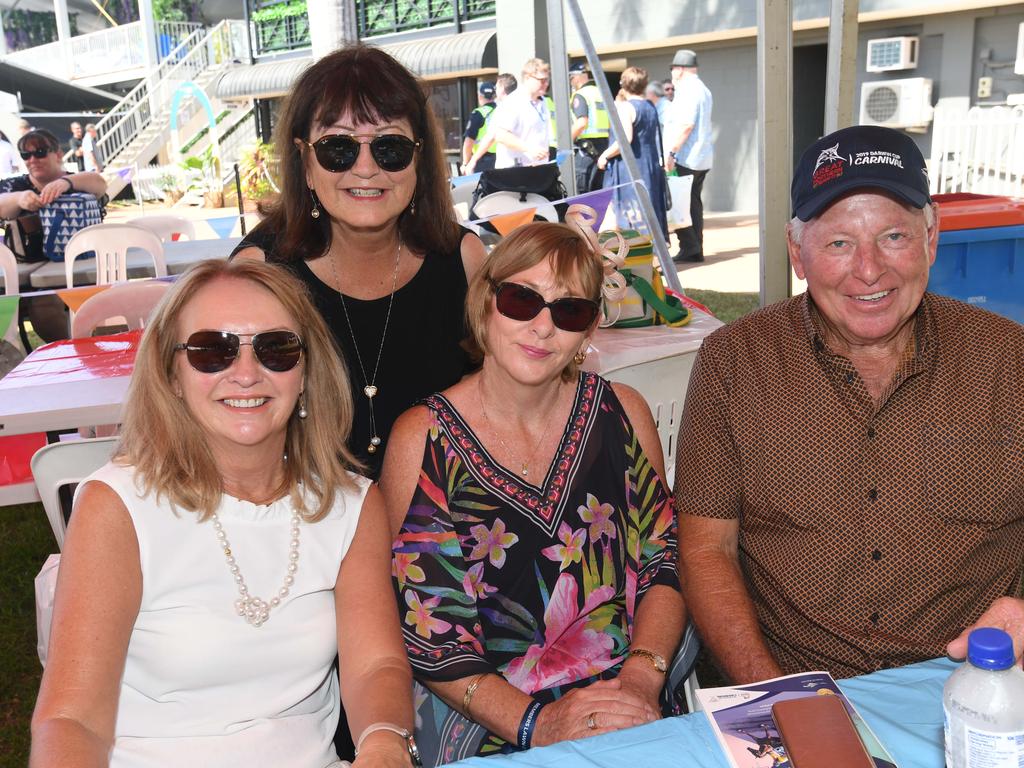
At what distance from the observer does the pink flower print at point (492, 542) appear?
7.48 ft

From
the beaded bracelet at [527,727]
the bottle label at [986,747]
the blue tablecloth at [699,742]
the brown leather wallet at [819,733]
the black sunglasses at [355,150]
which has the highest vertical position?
Result: the black sunglasses at [355,150]

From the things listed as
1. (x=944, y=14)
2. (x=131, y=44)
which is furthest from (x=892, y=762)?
(x=131, y=44)

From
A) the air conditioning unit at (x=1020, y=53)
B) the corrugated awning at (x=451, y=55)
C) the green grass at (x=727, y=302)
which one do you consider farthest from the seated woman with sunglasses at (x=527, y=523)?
the corrugated awning at (x=451, y=55)

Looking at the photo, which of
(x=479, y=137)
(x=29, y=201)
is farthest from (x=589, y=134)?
(x=29, y=201)

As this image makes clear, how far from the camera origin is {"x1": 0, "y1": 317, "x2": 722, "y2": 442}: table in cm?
370

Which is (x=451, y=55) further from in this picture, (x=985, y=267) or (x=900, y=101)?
(x=985, y=267)

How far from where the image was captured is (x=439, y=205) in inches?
120

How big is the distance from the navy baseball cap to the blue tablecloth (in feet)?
3.71

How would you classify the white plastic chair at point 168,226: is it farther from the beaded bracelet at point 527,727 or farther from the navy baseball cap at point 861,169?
the beaded bracelet at point 527,727

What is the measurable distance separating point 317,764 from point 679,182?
10.2 metres

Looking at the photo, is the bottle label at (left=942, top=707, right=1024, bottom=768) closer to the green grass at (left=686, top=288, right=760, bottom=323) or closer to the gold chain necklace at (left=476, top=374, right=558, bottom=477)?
the gold chain necklace at (left=476, top=374, right=558, bottom=477)

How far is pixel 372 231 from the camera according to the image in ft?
9.37

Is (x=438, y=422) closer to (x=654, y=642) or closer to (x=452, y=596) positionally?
(x=452, y=596)

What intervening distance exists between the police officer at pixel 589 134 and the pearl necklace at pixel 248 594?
10.2 meters
